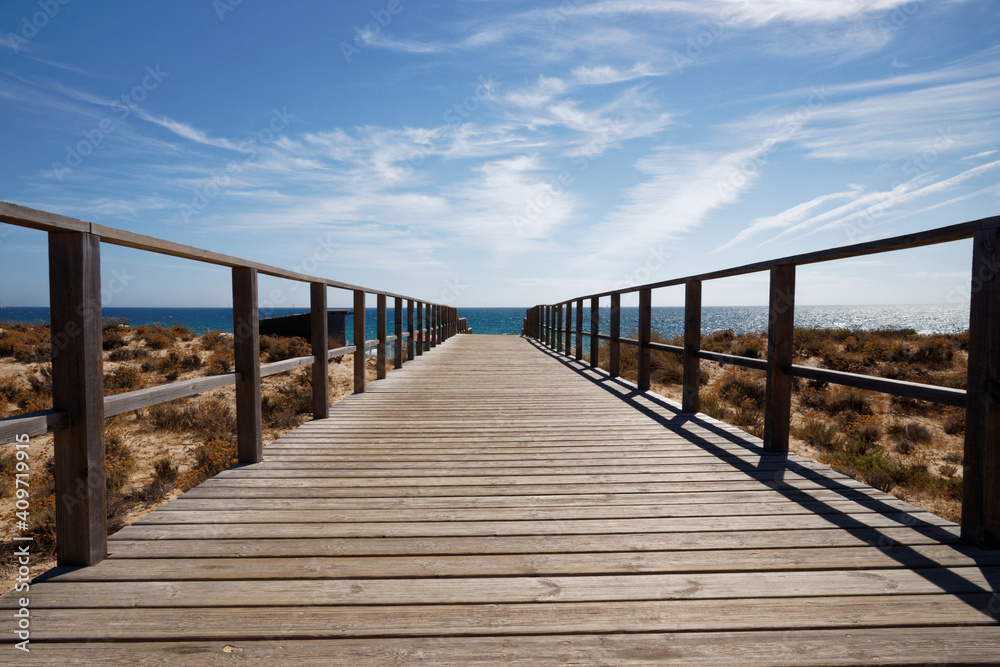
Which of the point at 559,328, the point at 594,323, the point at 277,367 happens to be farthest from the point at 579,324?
the point at 277,367

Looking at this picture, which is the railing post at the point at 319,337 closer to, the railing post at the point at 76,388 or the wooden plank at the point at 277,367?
Result: the wooden plank at the point at 277,367

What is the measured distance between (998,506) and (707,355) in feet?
7.48

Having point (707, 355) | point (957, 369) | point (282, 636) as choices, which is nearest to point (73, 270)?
point (282, 636)

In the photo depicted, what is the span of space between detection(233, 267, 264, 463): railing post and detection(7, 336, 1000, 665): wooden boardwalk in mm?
A: 198

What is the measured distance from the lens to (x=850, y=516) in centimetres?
221

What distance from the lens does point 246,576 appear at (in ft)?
5.58

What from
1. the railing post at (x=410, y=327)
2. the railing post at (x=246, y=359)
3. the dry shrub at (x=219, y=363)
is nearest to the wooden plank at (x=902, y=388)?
the railing post at (x=246, y=359)

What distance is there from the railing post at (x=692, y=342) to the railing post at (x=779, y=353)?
1.08 meters

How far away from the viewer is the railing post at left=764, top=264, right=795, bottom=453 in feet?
10.2

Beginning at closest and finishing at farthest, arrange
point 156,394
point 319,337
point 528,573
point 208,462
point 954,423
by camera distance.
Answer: point 528,573, point 156,394, point 319,337, point 208,462, point 954,423

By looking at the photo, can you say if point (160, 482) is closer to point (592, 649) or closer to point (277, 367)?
point (277, 367)

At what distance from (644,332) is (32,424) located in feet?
15.9

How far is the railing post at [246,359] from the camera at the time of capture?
9.63ft

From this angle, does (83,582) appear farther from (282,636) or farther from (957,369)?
(957,369)
